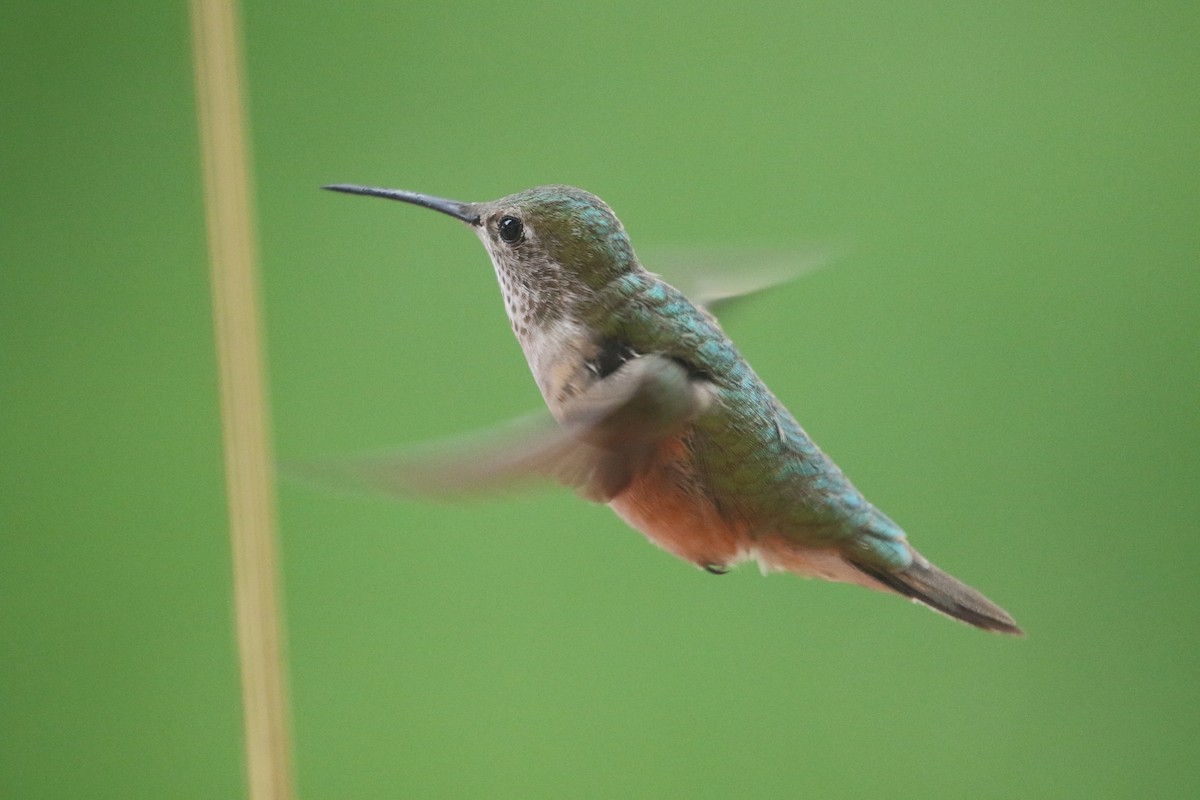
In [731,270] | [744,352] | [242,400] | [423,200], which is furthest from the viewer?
[744,352]

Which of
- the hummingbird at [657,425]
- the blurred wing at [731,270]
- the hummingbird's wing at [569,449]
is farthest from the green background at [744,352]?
the hummingbird's wing at [569,449]

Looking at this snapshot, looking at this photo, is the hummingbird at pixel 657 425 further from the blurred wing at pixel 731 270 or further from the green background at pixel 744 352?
the green background at pixel 744 352

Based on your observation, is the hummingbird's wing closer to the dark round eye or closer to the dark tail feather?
the dark round eye

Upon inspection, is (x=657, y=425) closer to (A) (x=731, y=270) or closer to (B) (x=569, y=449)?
(B) (x=569, y=449)

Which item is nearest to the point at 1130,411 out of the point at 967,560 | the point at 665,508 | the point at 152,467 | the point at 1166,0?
the point at 967,560

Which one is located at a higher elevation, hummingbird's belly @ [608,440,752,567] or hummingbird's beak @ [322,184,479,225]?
hummingbird's beak @ [322,184,479,225]

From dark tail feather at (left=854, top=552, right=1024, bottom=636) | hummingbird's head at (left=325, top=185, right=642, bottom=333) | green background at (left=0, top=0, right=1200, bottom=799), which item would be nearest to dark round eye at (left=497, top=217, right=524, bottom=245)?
hummingbird's head at (left=325, top=185, right=642, bottom=333)

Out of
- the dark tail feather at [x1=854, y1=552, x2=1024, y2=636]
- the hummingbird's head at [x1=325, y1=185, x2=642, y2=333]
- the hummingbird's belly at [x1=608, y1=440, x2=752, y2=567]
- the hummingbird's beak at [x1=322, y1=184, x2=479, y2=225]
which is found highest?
the hummingbird's beak at [x1=322, y1=184, x2=479, y2=225]

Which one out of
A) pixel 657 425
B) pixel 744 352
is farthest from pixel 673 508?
pixel 744 352
